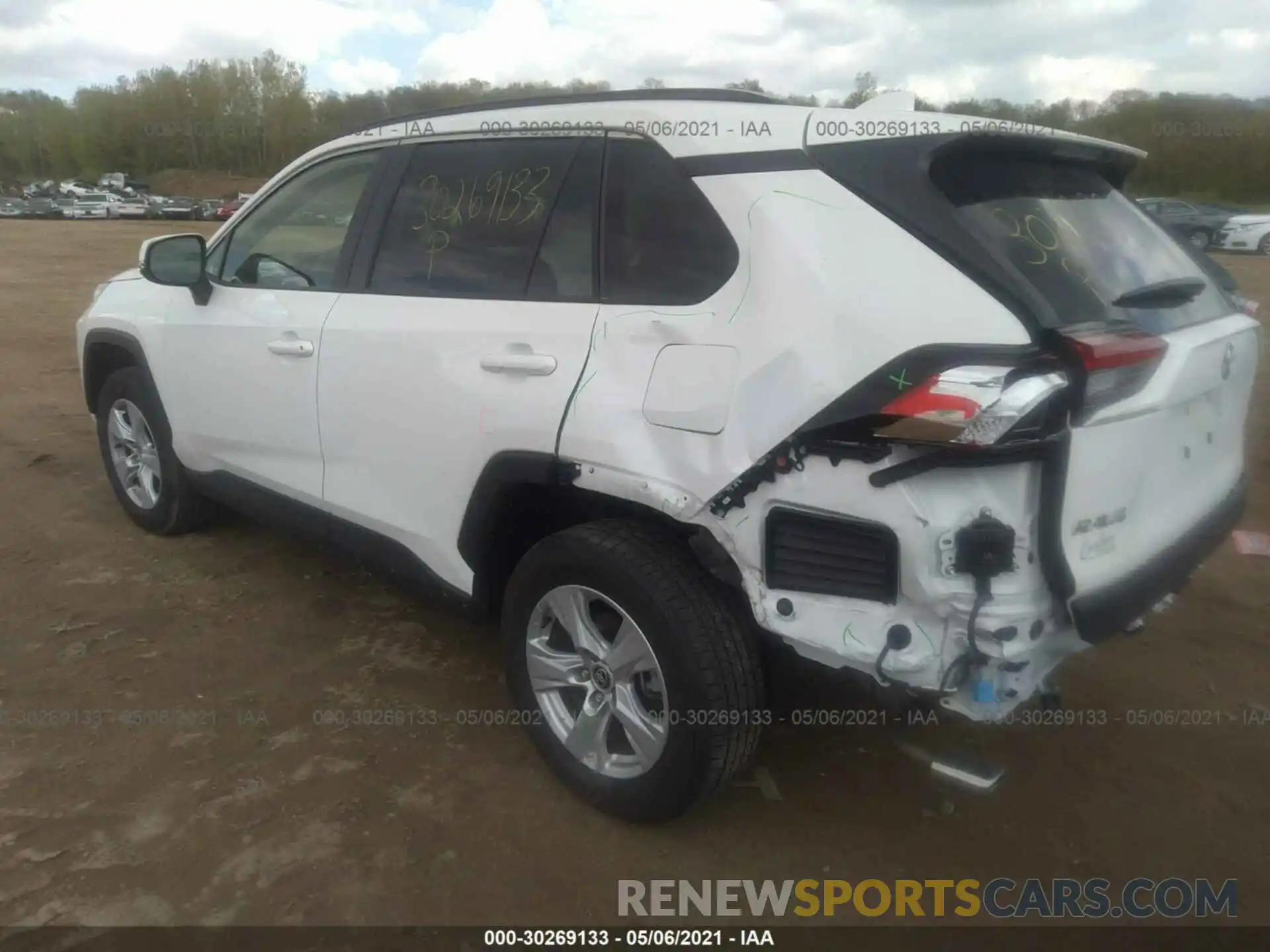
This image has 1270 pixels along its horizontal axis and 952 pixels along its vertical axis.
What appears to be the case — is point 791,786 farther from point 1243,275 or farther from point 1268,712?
point 1243,275

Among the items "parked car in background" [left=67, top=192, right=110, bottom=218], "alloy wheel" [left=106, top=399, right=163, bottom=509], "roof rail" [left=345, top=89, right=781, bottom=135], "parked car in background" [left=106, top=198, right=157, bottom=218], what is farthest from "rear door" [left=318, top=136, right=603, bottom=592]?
"parked car in background" [left=67, top=192, right=110, bottom=218]

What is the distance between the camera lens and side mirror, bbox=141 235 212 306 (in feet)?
12.6

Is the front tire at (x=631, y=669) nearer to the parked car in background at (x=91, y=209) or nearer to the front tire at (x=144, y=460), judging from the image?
the front tire at (x=144, y=460)

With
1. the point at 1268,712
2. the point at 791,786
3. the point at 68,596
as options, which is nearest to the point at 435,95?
the point at 68,596

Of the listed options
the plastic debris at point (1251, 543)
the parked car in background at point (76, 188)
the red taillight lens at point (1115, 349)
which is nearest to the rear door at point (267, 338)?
the red taillight lens at point (1115, 349)

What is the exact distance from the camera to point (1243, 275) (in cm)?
1636

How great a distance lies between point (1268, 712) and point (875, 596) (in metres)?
2.07

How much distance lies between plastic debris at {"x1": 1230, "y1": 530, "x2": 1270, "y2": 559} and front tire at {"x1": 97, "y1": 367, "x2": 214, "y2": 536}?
15.9 feet

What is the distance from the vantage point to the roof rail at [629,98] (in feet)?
8.82

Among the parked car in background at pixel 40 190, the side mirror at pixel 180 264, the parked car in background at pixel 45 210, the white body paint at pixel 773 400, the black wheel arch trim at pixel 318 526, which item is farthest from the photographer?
the parked car in background at pixel 40 190

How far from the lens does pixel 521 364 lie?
266 centimetres

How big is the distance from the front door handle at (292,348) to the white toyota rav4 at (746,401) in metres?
0.02

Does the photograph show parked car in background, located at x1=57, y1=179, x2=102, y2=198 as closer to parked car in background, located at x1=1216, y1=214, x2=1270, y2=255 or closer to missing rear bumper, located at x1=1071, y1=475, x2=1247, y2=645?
parked car in background, located at x1=1216, y1=214, x2=1270, y2=255

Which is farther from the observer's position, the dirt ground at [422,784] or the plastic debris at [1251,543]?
the plastic debris at [1251,543]
